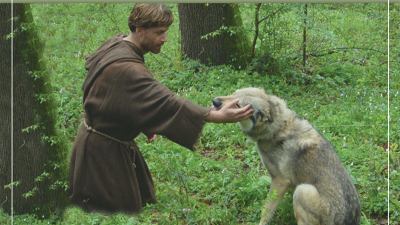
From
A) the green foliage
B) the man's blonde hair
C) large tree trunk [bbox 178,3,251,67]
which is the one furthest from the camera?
large tree trunk [bbox 178,3,251,67]

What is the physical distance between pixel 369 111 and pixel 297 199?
10.9ft

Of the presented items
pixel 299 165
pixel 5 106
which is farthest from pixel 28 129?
pixel 299 165

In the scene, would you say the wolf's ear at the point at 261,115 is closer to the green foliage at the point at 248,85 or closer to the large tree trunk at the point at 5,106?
the green foliage at the point at 248,85

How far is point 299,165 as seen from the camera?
5.87 m

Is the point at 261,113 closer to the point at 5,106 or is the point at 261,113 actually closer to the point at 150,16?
the point at 150,16

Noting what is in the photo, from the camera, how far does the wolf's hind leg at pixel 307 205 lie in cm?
561

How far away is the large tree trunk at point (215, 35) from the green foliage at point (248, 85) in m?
0.30

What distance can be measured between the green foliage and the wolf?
38 centimetres

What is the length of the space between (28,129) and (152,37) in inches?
91.9

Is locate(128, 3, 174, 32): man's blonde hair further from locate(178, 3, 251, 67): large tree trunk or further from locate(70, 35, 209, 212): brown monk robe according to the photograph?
locate(178, 3, 251, 67): large tree trunk

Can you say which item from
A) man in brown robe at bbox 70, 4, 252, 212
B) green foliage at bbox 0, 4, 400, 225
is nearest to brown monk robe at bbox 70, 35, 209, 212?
man in brown robe at bbox 70, 4, 252, 212

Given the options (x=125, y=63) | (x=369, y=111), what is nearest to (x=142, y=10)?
(x=125, y=63)

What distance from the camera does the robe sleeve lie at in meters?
4.87

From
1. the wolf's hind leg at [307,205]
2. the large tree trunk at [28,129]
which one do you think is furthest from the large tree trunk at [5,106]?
the wolf's hind leg at [307,205]
